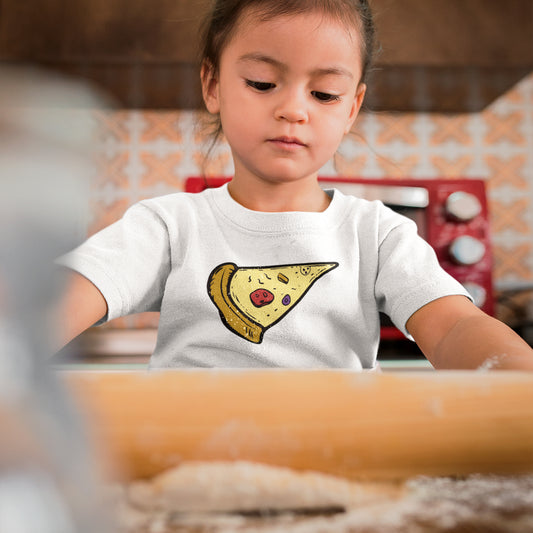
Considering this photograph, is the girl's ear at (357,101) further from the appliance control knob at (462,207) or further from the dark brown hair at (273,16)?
the appliance control knob at (462,207)

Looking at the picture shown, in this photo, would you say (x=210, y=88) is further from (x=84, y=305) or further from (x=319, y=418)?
(x=319, y=418)

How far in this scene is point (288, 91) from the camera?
1.82 feet

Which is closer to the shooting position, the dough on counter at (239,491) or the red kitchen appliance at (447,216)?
the dough on counter at (239,491)

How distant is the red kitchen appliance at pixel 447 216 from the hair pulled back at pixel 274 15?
0.41m

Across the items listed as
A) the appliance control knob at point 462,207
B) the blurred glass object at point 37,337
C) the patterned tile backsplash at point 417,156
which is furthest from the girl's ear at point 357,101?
the patterned tile backsplash at point 417,156

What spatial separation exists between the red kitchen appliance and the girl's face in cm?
51

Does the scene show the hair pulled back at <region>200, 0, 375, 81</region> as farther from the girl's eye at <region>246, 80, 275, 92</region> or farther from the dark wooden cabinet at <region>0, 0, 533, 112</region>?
the dark wooden cabinet at <region>0, 0, 533, 112</region>

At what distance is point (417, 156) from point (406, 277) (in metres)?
1.10

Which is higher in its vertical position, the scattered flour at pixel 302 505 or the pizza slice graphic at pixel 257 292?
the pizza slice graphic at pixel 257 292

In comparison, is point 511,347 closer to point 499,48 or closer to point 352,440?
point 352,440

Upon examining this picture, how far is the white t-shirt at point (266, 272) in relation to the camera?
55cm

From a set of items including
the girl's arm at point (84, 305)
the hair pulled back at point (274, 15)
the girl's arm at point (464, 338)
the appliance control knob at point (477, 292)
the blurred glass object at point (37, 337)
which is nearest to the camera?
the blurred glass object at point (37, 337)

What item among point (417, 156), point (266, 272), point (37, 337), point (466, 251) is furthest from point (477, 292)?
point (37, 337)

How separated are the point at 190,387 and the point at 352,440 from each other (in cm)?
6
